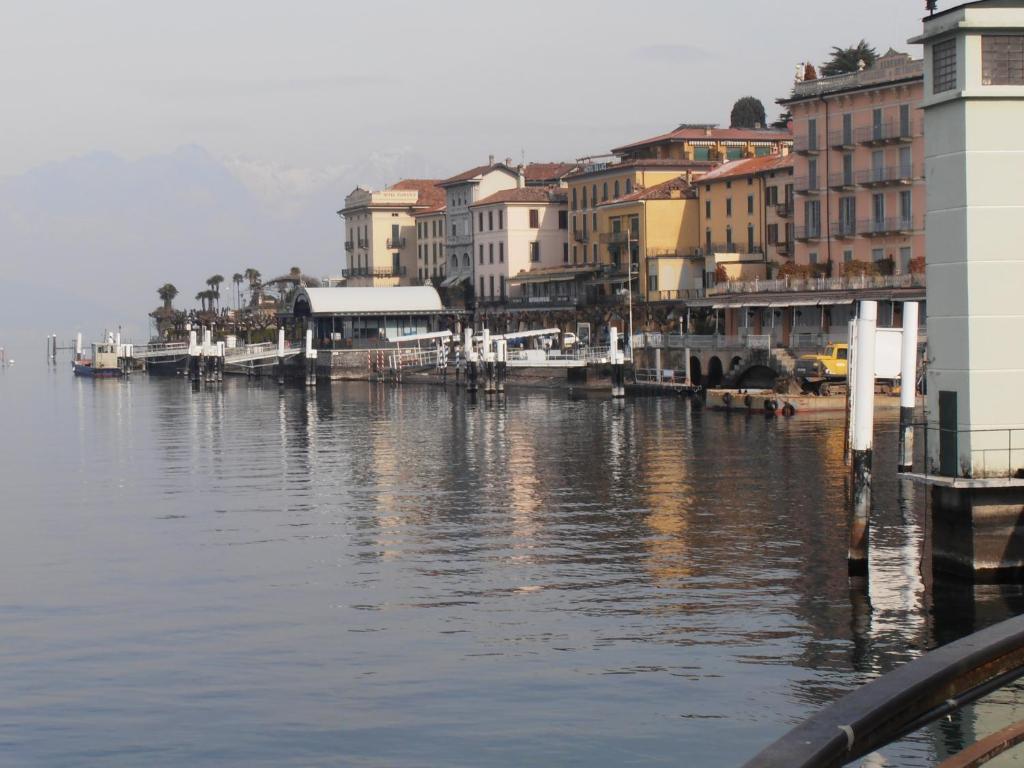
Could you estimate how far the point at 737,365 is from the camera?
87.2m

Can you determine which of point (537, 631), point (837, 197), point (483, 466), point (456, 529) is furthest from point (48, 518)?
point (837, 197)

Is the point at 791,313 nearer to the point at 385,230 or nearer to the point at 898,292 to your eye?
the point at 898,292

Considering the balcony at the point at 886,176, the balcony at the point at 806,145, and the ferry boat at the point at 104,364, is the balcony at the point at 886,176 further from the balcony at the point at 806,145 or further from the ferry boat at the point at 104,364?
the ferry boat at the point at 104,364

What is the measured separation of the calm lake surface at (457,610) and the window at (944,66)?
7.71m

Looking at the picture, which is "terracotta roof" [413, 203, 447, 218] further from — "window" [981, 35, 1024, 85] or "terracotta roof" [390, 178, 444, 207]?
"window" [981, 35, 1024, 85]

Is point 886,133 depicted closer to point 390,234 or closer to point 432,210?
point 432,210

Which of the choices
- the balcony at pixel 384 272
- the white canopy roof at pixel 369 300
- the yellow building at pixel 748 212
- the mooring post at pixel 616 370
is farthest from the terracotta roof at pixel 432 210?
the mooring post at pixel 616 370

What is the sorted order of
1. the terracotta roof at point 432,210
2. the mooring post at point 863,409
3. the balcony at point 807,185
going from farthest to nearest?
the terracotta roof at point 432,210
the balcony at point 807,185
the mooring post at point 863,409

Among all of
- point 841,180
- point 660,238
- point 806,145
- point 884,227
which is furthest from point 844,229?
point 660,238

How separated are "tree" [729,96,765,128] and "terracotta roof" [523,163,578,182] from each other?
52.6ft

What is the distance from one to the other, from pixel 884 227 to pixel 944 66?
65.4 m

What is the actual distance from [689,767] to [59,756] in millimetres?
7245

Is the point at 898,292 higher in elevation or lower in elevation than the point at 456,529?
higher

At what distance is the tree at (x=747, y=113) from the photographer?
492 ft
